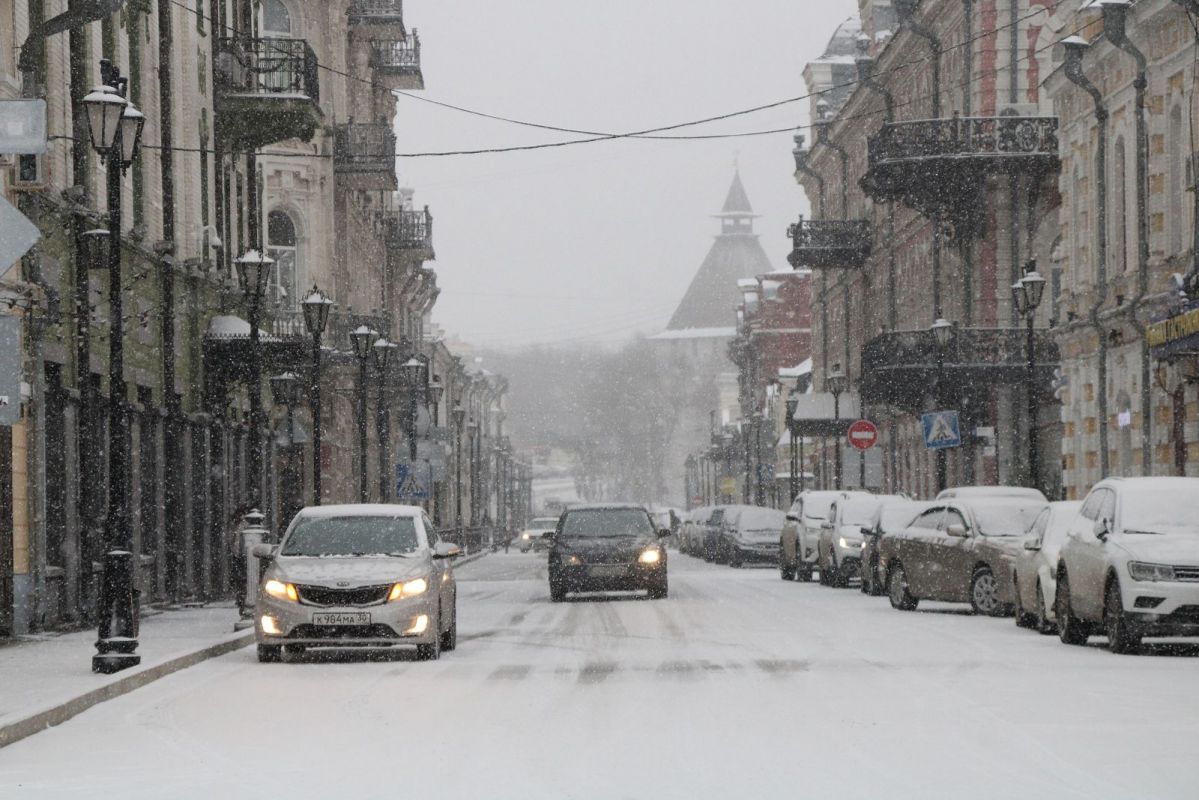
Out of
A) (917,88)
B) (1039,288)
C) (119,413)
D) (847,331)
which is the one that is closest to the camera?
(119,413)

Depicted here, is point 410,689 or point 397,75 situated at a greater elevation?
point 397,75

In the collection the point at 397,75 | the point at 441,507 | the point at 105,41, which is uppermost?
the point at 397,75

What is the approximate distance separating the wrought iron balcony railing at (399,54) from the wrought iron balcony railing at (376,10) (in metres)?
3.38

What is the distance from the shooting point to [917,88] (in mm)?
58906

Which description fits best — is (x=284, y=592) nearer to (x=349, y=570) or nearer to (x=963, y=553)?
(x=349, y=570)

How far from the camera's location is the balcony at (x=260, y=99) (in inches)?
1474

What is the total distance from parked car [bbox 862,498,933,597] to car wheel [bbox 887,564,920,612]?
2439 millimetres

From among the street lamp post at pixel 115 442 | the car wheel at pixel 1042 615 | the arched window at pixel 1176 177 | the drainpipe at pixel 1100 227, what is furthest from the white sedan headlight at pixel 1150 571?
the drainpipe at pixel 1100 227

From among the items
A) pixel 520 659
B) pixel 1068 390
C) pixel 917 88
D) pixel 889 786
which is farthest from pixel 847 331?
pixel 889 786

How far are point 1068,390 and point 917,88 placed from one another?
1890cm

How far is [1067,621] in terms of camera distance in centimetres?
2108

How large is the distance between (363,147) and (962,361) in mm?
15526

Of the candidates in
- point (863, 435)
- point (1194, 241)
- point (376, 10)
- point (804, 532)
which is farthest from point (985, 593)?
point (376, 10)

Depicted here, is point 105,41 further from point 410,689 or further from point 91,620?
point 410,689
